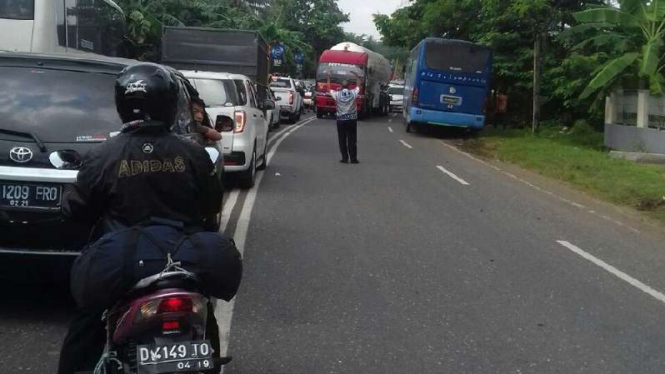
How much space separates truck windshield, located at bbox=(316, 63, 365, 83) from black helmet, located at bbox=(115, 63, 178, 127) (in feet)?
110

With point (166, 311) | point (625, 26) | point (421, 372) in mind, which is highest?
point (625, 26)

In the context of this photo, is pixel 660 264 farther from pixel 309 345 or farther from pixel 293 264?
pixel 309 345

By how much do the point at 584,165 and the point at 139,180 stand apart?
15397 millimetres

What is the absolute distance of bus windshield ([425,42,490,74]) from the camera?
2611 centimetres

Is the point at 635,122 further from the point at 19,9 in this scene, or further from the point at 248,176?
the point at 19,9

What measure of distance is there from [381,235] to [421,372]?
166 inches

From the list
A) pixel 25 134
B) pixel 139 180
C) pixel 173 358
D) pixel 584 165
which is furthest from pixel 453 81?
pixel 173 358

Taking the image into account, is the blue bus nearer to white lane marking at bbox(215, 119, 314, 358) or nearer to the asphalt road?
white lane marking at bbox(215, 119, 314, 358)

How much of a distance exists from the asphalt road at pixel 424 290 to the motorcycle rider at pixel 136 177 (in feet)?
4.80

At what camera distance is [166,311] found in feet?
9.98

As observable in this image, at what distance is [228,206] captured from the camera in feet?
34.8

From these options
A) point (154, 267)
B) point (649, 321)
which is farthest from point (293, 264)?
point (154, 267)

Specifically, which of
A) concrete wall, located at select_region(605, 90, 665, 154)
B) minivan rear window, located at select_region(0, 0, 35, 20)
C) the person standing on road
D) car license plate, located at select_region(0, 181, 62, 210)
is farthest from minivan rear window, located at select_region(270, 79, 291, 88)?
car license plate, located at select_region(0, 181, 62, 210)

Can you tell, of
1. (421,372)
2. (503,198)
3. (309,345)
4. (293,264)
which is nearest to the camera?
(421,372)
